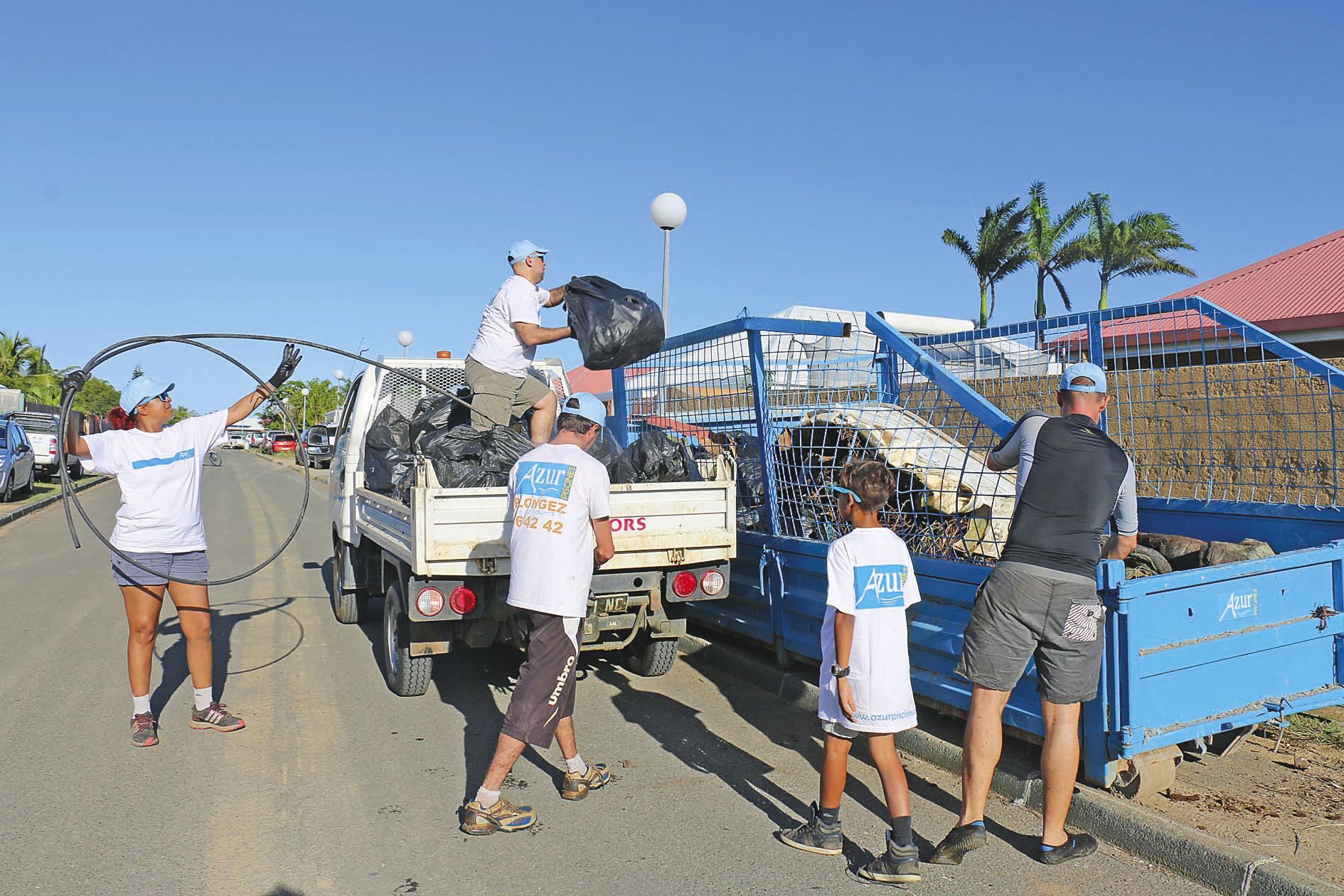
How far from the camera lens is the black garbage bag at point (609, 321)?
5797 millimetres

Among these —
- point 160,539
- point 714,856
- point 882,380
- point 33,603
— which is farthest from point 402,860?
point 33,603

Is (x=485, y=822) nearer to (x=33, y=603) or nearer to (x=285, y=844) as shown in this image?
(x=285, y=844)

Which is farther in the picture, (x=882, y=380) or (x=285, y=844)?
(x=882, y=380)

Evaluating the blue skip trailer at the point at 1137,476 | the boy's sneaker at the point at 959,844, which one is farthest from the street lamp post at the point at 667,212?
the boy's sneaker at the point at 959,844

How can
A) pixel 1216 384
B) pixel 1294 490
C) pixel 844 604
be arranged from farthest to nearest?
pixel 1216 384, pixel 1294 490, pixel 844 604

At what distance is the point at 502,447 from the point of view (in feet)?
19.6

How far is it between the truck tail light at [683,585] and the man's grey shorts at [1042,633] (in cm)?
211

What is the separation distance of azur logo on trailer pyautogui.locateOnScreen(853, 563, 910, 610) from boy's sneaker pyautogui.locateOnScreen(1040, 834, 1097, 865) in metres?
1.12

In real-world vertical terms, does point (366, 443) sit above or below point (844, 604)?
above

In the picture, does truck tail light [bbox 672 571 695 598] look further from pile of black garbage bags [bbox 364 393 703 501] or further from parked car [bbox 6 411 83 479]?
parked car [bbox 6 411 83 479]

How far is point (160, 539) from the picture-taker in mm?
5148

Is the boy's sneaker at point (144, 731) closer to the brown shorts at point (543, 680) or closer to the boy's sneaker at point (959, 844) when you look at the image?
the brown shorts at point (543, 680)

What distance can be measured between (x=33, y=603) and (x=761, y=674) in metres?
7.39

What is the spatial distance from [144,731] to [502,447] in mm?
2448
